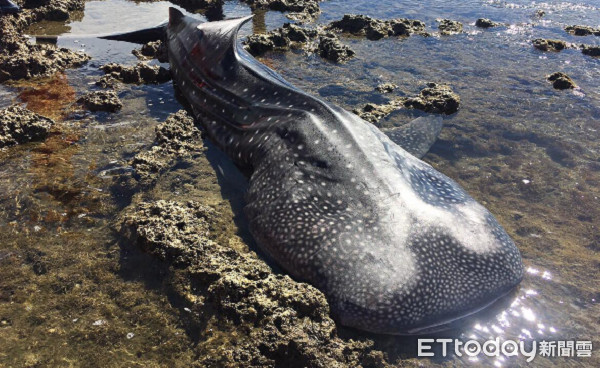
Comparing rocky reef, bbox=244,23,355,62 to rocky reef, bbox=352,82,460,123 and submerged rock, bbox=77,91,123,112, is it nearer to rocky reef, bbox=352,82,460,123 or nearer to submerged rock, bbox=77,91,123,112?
rocky reef, bbox=352,82,460,123

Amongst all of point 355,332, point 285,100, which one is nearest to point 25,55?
point 285,100

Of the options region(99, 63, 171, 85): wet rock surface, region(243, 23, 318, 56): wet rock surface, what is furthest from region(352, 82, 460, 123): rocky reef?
region(99, 63, 171, 85): wet rock surface

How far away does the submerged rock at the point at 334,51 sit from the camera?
911 cm

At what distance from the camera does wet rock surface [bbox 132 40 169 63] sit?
8867 millimetres

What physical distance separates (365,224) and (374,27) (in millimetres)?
8475

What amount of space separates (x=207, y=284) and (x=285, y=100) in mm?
2585

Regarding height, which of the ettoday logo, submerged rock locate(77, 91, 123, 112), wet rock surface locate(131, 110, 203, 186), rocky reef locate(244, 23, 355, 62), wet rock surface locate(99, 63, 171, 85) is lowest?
the ettoday logo

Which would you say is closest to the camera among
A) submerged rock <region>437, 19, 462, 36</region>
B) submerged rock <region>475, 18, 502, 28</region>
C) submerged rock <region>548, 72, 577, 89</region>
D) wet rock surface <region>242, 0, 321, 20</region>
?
submerged rock <region>548, 72, 577, 89</region>

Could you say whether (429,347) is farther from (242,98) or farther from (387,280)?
(242,98)

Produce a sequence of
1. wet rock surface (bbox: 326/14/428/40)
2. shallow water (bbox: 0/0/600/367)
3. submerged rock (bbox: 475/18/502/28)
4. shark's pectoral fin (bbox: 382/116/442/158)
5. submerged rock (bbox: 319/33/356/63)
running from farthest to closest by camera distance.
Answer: submerged rock (bbox: 475/18/502/28) → wet rock surface (bbox: 326/14/428/40) → submerged rock (bbox: 319/33/356/63) → shark's pectoral fin (bbox: 382/116/442/158) → shallow water (bbox: 0/0/600/367)

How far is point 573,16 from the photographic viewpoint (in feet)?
43.3

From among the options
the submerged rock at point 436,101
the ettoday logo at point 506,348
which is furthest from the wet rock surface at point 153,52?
the ettoday logo at point 506,348

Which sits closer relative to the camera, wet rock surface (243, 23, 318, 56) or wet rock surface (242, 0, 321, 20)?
wet rock surface (243, 23, 318, 56)

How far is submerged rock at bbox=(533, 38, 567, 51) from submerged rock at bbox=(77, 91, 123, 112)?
32.2 feet
